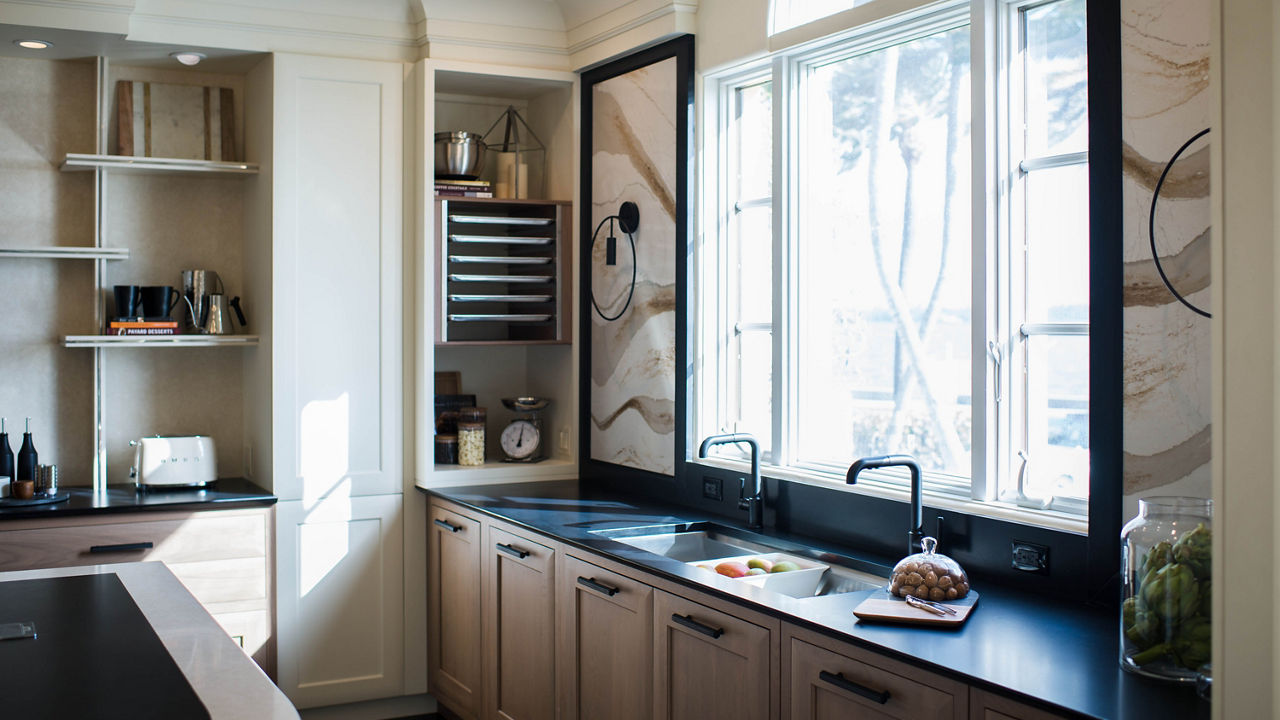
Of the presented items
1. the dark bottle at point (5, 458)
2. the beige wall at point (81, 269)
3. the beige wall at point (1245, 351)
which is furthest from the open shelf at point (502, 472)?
the beige wall at point (1245, 351)

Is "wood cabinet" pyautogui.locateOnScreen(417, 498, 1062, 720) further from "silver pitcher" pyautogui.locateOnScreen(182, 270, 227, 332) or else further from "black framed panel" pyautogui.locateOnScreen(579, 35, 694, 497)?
"silver pitcher" pyautogui.locateOnScreen(182, 270, 227, 332)

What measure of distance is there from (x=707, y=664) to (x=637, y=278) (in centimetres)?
175

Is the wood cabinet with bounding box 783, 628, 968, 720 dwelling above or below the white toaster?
below

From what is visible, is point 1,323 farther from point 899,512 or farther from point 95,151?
point 899,512

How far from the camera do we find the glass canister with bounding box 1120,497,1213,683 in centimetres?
176

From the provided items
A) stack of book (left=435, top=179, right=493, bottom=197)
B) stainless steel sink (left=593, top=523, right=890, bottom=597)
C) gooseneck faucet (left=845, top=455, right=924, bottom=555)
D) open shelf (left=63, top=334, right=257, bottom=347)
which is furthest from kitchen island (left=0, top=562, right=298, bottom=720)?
stack of book (left=435, top=179, right=493, bottom=197)

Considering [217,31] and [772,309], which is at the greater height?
[217,31]

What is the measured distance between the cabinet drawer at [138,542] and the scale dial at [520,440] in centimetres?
94

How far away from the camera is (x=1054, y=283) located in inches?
97.6

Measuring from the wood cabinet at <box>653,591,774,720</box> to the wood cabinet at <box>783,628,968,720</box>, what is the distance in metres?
0.09

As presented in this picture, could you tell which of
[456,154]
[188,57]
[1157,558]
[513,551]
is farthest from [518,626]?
[188,57]

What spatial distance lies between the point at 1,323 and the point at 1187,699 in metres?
3.88

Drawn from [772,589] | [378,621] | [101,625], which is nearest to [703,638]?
[772,589]

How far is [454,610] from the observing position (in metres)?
3.82
